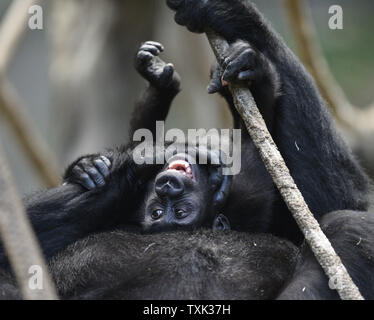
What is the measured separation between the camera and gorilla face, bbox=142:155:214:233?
7.90 feet

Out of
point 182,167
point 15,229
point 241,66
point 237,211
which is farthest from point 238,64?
point 15,229

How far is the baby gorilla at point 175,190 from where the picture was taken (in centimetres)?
242

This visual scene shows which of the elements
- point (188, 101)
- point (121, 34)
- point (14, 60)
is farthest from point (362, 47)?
point (14, 60)

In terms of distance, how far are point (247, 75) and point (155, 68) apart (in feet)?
2.04

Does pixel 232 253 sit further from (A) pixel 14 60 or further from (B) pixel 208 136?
(A) pixel 14 60

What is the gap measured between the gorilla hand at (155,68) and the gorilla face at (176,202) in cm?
46

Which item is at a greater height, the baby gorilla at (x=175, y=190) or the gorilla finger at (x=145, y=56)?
the gorilla finger at (x=145, y=56)

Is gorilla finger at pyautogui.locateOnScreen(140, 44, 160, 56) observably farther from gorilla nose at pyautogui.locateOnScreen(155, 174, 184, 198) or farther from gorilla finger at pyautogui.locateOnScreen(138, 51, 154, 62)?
gorilla nose at pyautogui.locateOnScreen(155, 174, 184, 198)

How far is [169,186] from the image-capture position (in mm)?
2398

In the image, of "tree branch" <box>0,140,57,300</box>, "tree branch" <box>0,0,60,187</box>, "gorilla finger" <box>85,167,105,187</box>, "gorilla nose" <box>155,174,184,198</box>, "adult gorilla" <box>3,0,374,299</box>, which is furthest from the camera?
"tree branch" <box>0,0,60,187</box>

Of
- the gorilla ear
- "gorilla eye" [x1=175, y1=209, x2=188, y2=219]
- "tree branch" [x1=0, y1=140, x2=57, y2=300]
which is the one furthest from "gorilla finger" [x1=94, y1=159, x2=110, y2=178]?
"tree branch" [x1=0, y1=140, x2=57, y2=300]

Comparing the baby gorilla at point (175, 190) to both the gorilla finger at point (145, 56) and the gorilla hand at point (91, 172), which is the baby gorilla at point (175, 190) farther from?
the gorilla finger at point (145, 56)

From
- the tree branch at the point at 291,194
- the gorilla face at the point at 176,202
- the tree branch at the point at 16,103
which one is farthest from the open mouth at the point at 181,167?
the tree branch at the point at 16,103

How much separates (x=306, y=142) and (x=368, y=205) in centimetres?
35
